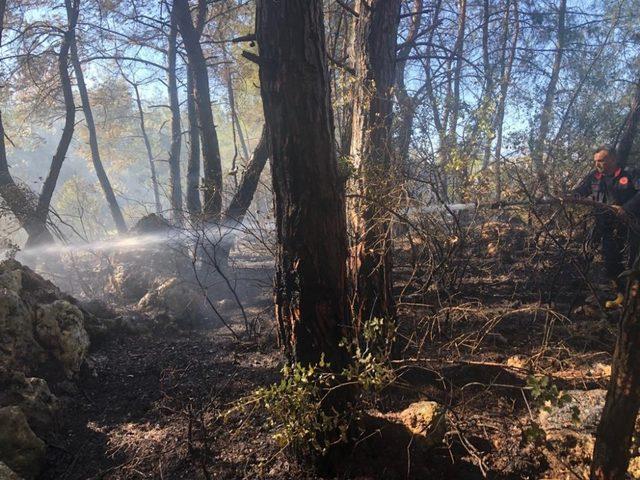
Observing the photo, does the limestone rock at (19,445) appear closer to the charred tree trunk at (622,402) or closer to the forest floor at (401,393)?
the forest floor at (401,393)

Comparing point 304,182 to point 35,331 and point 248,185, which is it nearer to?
point 35,331

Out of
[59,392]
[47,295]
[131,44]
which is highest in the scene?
[131,44]

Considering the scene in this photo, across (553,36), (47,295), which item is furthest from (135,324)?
(553,36)

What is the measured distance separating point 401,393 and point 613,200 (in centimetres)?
333

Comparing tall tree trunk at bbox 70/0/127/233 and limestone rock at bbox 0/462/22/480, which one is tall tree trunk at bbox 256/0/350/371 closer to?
limestone rock at bbox 0/462/22/480

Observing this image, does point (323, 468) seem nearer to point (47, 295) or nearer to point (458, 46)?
point (47, 295)

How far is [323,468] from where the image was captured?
2650 millimetres

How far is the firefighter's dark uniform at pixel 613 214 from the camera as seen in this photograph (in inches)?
173

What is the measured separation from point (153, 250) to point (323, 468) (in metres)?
7.04

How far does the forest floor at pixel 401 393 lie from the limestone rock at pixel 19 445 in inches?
6.1

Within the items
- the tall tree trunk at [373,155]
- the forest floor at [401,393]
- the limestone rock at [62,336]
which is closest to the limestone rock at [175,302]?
the forest floor at [401,393]

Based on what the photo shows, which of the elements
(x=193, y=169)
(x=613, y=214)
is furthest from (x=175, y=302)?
(x=613, y=214)

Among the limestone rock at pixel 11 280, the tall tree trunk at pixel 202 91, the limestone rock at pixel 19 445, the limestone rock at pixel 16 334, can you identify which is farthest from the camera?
the tall tree trunk at pixel 202 91

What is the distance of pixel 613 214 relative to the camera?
4359 mm
